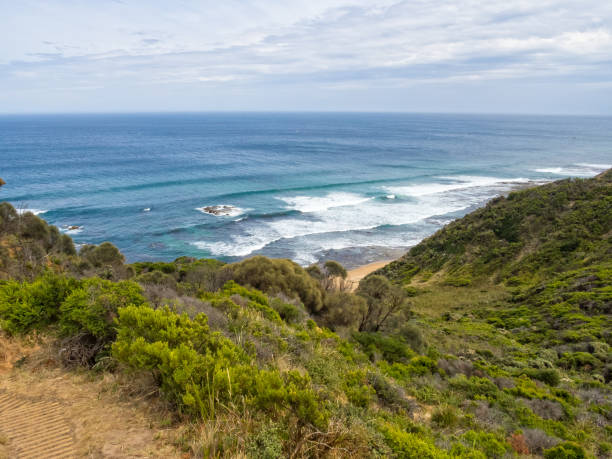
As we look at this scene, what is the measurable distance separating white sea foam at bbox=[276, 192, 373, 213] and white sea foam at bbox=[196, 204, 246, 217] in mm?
7376

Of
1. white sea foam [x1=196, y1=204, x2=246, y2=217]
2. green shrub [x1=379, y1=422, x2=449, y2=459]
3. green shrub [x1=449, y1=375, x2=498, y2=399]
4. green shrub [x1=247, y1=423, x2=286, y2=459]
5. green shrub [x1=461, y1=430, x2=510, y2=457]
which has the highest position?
green shrub [x1=247, y1=423, x2=286, y2=459]

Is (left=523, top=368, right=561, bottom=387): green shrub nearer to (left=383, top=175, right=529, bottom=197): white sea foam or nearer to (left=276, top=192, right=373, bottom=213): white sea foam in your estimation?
(left=276, top=192, right=373, bottom=213): white sea foam

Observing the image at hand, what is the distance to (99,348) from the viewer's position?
6.70 meters

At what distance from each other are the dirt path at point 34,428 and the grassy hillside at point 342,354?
97 cm

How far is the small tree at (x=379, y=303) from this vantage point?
1678cm

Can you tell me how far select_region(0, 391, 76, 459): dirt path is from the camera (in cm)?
437

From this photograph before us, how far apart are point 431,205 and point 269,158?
47.1 m

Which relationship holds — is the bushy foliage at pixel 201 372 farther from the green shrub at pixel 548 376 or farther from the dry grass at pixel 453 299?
the dry grass at pixel 453 299

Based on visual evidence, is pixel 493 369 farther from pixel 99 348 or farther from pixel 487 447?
pixel 99 348

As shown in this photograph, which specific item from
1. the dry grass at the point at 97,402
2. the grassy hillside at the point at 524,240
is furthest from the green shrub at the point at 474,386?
the grassy hillside at the point at 524,240

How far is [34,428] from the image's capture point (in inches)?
188

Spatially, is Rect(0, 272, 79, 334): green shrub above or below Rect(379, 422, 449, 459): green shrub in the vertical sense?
above

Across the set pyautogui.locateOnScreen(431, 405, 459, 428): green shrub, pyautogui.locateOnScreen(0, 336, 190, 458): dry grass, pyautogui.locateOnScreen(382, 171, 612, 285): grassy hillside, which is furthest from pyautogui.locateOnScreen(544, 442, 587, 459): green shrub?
pyautogui.locateOnScreen(382, 171, 612, 285): grassy hillside

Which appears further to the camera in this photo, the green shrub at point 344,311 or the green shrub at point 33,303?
the green shrub at point 344,311
